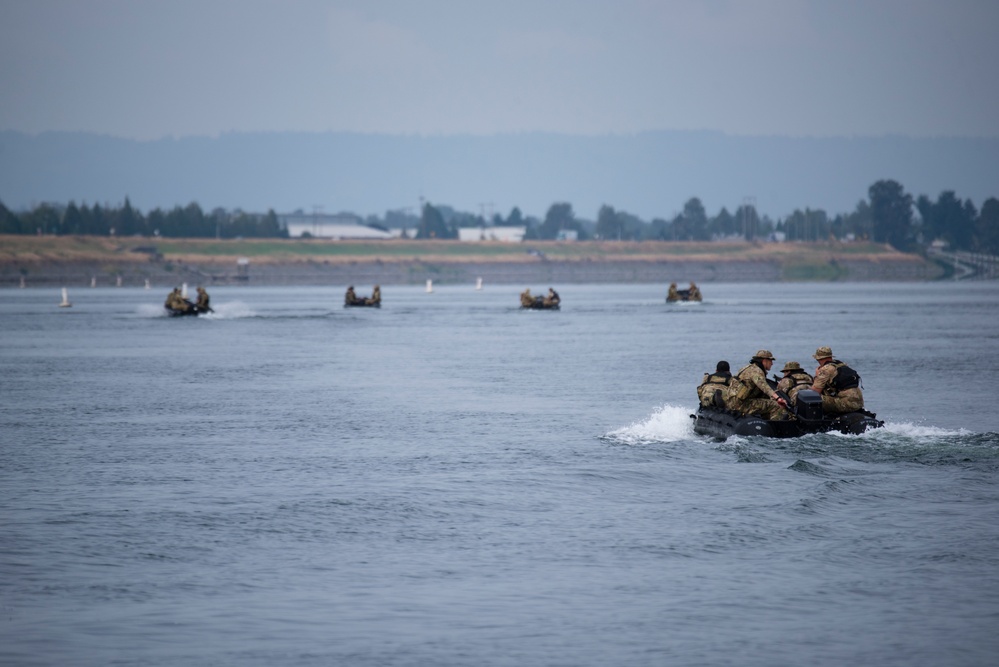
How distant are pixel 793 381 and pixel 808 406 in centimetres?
113

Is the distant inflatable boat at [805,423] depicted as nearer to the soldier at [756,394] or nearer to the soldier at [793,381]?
the soldier at [756,394]

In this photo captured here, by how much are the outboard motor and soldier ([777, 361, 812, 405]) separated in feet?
1.51

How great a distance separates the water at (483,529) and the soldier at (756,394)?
2.73 feet

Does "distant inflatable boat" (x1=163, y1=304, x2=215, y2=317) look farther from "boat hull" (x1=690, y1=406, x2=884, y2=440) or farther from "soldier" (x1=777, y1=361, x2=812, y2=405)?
"soldier" (x1=777, y1=361, x2=812, y2=405)

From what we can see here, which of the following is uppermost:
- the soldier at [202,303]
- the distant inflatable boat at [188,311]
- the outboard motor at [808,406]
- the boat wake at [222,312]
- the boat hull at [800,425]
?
the outboard motor at [808,406]

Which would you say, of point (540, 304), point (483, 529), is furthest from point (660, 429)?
point (540, 304)

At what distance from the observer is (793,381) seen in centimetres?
3203

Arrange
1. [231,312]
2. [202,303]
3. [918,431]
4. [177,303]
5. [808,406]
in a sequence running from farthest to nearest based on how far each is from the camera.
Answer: [231,312] < [202,303] < [177,303] < [918,431] < [808,406]

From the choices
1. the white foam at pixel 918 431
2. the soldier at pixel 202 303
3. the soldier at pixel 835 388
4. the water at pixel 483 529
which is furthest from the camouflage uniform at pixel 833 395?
the soldier at pixel 202 303

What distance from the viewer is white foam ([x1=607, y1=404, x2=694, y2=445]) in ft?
113

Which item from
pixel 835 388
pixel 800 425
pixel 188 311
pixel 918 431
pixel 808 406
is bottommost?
pixel 188 311

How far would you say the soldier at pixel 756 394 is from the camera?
3078 centimetres

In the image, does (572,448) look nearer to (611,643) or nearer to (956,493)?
(956,493)

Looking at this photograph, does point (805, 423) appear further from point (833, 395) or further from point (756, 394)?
point (756, 394)
